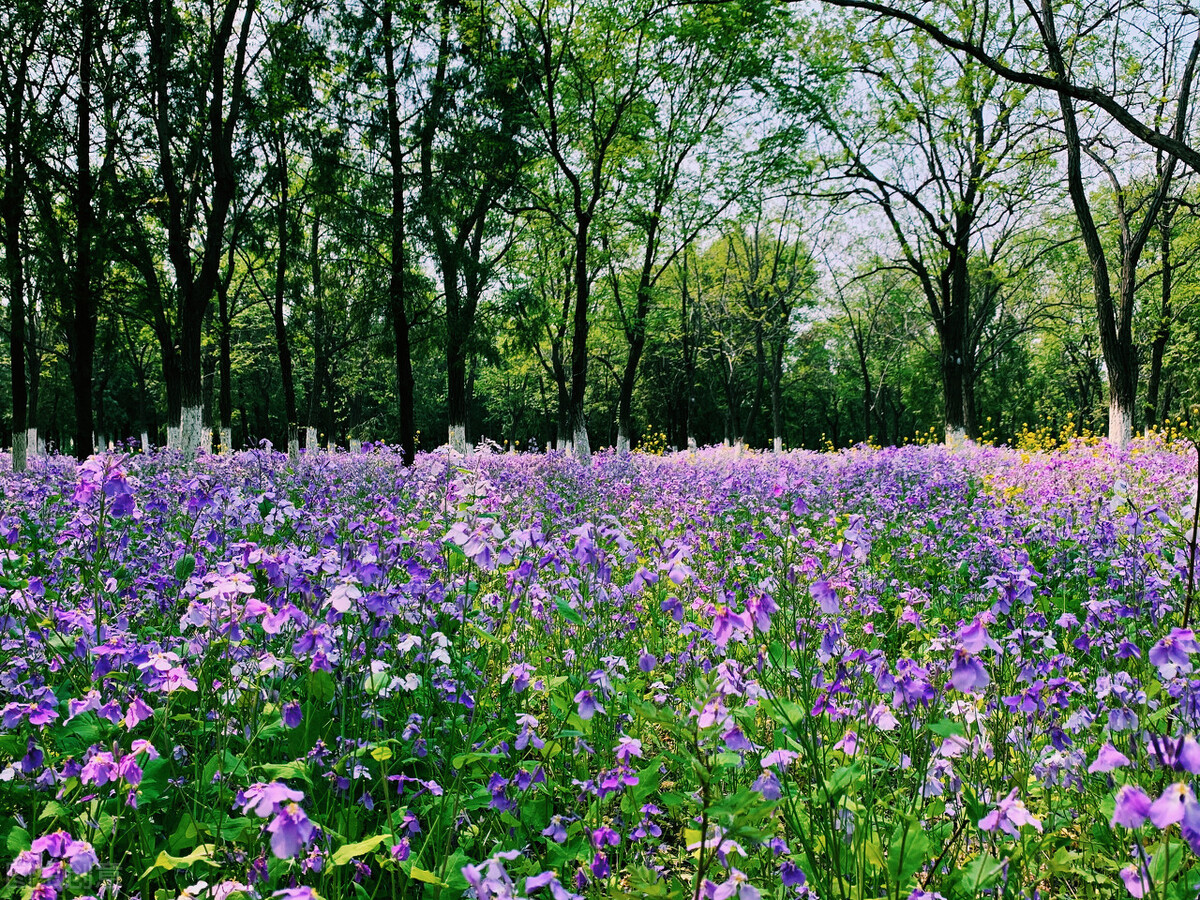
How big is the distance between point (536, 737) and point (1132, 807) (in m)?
1.58

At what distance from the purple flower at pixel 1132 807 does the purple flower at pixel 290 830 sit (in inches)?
52.7

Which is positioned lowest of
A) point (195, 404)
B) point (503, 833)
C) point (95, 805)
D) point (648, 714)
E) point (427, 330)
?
point (503, 833)

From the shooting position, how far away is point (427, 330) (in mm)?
16484

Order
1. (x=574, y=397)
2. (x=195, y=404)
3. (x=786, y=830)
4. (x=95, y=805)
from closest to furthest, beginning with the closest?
(x=95, y=805) < (x=786, y=830) < (x=195, y=404) < (x=574, y=397)

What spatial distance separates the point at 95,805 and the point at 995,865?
7.49 feet

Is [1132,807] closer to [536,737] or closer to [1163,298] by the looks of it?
[536,737]

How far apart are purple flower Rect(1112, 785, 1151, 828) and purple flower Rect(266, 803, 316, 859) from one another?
134cm

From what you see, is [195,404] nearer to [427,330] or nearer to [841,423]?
[427,330]

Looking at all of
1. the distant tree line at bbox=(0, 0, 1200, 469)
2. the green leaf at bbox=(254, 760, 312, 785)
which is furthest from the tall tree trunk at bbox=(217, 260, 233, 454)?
the green leaf at bbox=(254, 760, 312, 785)

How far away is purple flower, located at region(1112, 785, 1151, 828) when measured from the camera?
108 cm

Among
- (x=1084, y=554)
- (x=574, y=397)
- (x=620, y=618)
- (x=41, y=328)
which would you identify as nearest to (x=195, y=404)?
(x=574, y=397)

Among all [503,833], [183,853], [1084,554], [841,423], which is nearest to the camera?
[183,853]

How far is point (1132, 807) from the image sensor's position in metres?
A: 1.09

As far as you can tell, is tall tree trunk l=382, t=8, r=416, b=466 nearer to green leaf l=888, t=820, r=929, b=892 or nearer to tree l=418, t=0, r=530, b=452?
tree l=418, t=0, r=530, b=452
